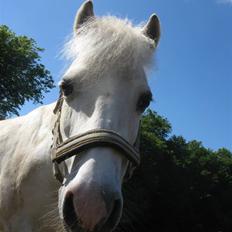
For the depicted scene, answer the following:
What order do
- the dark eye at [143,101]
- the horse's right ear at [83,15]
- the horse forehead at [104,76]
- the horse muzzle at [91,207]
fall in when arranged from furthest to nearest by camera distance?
the horse's right ear at [83,15]
the dark eye at [143,101]
the horse forehead at [104,76]
the horse muzzle at [91,207]

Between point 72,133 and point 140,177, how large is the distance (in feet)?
95.3

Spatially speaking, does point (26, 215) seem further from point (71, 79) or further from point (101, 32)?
point (101, 32)

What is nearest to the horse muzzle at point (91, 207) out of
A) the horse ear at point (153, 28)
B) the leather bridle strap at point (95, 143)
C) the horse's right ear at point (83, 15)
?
the leather bridle strap at point (95, 143)

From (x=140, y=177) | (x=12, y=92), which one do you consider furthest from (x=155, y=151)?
(x=12, y=92)

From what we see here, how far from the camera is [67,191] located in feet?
8.29

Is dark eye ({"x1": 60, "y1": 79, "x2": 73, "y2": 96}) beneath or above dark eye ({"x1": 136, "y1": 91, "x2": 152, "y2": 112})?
beneath

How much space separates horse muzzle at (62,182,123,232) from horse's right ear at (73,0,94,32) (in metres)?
1.61

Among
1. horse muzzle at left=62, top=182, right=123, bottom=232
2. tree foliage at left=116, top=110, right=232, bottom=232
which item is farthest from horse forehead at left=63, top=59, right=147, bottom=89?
tree foliage at left=116, top=110, right=232, bottom=232

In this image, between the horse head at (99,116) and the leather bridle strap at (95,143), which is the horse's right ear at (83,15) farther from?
the leather bridle strap at (95,143)

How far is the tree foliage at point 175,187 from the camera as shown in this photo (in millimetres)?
32531

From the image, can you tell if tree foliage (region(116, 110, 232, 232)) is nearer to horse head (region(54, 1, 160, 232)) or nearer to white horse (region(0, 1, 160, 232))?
white horse (region(0, 1, 160, 232))

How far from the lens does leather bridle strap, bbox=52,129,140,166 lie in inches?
105

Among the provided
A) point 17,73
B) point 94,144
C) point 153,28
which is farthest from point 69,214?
point 17,73

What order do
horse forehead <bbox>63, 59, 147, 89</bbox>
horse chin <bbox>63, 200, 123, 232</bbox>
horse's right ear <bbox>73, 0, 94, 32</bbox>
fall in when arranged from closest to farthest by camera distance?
horse chin <bbox>63, 200, 123, 232</bbox> → horse forehead <bbox>63, 59, 147, 89</bbox> → horse's right ear <bbox>73, 0, 94, 32</bbox>
